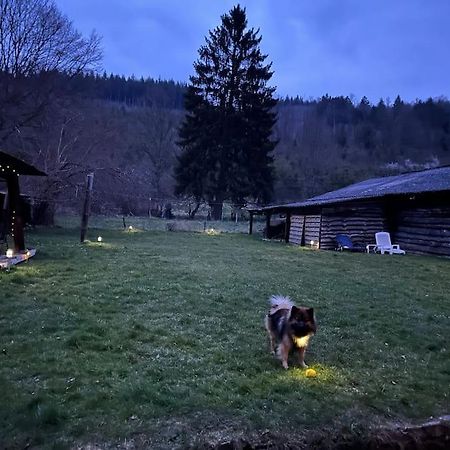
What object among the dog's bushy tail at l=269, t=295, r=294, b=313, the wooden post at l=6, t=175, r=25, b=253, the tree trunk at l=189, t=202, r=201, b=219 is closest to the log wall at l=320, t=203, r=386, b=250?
the wooden post at l=6, t=175, r=25, b=253

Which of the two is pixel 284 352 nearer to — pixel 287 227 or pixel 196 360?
pixel 196 360

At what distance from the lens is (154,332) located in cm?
588

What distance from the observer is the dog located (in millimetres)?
4430

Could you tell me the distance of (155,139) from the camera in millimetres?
48031

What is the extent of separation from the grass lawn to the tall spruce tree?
33866 mm

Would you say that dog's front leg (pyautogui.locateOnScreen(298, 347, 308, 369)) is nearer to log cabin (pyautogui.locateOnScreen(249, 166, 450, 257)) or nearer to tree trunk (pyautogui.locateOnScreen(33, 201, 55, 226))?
log cabin (pyautogui.locateOnScreen(249, 166, 450, 257))

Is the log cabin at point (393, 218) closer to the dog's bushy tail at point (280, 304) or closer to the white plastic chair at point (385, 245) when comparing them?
the white plastic chair at point (385, 245)

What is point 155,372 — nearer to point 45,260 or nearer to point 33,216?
point 45,260

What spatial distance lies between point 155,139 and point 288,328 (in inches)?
1802

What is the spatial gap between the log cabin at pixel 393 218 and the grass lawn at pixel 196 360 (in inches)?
340

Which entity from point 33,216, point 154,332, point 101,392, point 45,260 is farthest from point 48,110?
point 101,392

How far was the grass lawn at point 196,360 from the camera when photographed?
3.47m

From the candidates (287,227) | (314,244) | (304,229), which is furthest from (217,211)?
(314,244)

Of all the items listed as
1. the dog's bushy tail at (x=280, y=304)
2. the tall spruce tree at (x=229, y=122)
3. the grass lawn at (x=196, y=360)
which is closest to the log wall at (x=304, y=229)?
the grass lawn at (x=196, y=360)
